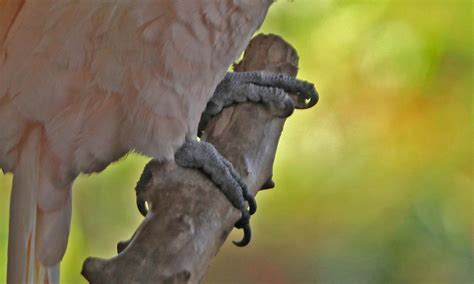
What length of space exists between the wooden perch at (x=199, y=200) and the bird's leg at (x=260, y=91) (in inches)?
0.5

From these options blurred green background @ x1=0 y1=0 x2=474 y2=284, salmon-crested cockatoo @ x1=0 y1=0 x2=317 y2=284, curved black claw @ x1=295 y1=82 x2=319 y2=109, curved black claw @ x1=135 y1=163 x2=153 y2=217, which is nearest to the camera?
salmon-crested cockatoo @ x1=0 y1=0 x2=317 y2=284

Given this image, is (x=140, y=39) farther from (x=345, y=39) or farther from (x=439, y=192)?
(x=439, y=192)

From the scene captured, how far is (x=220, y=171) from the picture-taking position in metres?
1.06

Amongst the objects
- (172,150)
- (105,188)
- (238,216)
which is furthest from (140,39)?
(105,188)

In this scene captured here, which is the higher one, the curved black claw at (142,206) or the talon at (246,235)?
the talon at (246,235)

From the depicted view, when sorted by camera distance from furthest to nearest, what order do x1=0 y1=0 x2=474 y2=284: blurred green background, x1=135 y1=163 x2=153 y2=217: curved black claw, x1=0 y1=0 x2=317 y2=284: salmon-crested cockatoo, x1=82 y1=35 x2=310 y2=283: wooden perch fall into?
x1=0 y1=0 x2=474 y2=284: blurred green background < x1=135 y1=163 x2=153 y2=217: curved black claw < x1=0 y1=0 x2=317 y2=284: salmon-crested cockatoo < x1=82 y1=35 x2=310 y2=283: wooden perch

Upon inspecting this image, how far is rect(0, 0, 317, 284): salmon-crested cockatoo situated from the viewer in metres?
1.02

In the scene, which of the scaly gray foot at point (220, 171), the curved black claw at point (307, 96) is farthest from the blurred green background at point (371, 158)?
the scaly gray foot at point (220, 171)

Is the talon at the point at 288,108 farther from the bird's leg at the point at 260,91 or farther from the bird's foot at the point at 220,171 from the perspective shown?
the bird's foot at the point at 220,171

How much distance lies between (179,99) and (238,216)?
0.54ft

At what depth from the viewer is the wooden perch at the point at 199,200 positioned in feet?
2.88

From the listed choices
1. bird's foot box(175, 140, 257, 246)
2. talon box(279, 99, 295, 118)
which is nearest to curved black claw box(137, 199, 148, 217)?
bird's foot box(175, 140, 257, 246)

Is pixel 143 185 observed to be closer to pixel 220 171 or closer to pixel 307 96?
pixel 220 171

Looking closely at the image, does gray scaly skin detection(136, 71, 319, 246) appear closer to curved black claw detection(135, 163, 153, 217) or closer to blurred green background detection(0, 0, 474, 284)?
curved black claw detection(135, 163, 153, 217)
